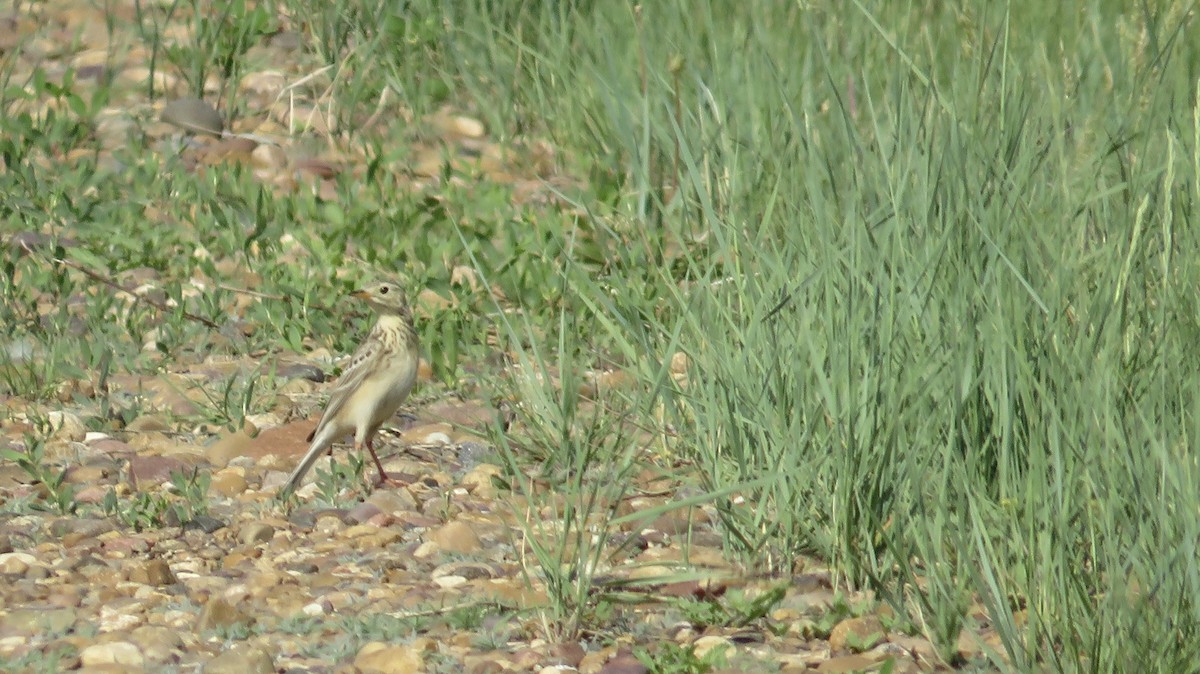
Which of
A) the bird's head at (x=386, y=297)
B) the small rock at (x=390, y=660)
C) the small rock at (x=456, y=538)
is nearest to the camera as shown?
the small rock at (x=390, y=660)

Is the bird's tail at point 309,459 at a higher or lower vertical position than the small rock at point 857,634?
lower

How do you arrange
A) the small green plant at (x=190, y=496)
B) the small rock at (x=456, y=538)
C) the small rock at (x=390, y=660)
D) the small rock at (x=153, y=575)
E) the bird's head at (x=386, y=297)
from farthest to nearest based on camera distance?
1. the bird's head at (x=386, y=297)
2. the small green plant at (x=190, y=496)
3. the small rock at (x=456, y=538)
4. the small rock at (x=153, y=575)
5. the small rock at (x=390, y=660)

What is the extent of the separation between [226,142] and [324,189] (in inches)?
24.6

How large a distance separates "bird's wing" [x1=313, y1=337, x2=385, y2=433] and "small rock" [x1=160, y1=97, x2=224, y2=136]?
274 centimetres

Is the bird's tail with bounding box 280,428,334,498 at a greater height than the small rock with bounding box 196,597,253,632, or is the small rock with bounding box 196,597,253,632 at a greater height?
the small rock with bounding box 196,597,253,632

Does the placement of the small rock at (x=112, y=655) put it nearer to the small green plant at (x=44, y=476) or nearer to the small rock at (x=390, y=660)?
the small rock at (x=390, y=660)

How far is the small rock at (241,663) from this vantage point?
149 inches

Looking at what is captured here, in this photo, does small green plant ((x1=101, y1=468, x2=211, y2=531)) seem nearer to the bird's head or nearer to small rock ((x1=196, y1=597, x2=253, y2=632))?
small rock ((x1=196, y1=597, x2=253, y2=632))

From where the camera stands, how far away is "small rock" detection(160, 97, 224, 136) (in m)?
8.19

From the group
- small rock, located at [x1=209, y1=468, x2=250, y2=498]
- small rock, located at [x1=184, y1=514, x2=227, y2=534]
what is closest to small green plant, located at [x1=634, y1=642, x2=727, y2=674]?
small rock, located at [x1=184, y1=514, x2=227, y2=534]

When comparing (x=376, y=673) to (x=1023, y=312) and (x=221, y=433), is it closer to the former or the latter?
(x=1023, y=312)

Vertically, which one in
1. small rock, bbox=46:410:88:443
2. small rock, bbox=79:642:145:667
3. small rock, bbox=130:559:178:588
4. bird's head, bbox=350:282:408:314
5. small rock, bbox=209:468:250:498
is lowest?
small rock, bbox=209:468:250:498

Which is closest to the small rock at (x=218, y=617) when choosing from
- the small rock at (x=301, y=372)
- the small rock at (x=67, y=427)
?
the small rock at (x=67, y=427)

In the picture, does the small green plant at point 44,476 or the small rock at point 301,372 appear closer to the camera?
the small green plant at point 44,476
